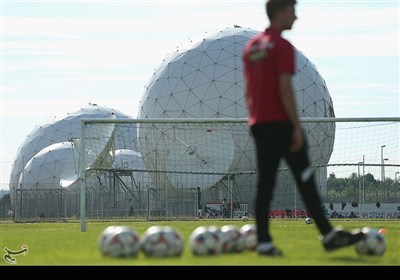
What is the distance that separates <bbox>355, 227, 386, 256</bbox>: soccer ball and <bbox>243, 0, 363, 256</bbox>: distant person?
0.64ft

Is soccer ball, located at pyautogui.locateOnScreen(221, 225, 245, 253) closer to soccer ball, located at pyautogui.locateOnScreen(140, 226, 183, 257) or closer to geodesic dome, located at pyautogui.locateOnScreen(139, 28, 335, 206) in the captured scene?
soccer ball, located at pyautogui.locateOnScreen(140, 226, 183, 257)

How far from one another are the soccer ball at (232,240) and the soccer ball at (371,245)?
1.19 metres

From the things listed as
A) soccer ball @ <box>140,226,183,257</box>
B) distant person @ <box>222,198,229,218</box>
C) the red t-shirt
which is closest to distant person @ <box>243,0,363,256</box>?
the red t-shirt

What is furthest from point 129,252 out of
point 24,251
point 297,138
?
point 24,251

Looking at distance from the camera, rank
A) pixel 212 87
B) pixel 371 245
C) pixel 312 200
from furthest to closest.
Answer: pixel 212 87 → pixel 371 245 → pixel 312 200

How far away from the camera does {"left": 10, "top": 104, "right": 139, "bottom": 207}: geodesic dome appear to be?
7931 cm

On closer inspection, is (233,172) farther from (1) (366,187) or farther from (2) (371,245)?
(2) (371,245)

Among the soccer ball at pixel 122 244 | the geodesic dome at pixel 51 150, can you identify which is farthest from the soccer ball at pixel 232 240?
the geodesic dome at pixel 51 150

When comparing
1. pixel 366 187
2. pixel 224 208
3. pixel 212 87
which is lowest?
pixel 224 208

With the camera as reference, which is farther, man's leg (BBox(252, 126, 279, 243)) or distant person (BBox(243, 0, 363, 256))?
man's leg (BBox(252, 126, 279, 243))

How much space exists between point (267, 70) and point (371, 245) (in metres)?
2.10

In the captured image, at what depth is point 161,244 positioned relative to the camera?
Result: 9.34 metres

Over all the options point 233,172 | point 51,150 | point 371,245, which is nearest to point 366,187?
point 233,172
